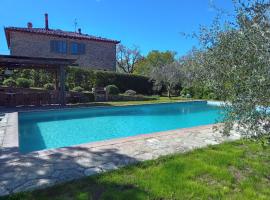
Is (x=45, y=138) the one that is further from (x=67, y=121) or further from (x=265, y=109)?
(x=265, y=109)

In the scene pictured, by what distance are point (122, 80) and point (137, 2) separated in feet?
26.0

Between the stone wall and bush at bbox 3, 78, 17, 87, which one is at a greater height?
the stone wall

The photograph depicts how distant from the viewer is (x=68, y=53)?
27.1 metres

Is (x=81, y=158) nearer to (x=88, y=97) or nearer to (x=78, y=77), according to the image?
(x=88, y=97)

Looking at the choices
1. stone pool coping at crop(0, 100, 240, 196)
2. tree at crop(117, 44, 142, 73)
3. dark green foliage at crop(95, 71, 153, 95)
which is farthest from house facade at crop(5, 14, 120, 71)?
stone pool coping at crop(0, 100, 240, 196)

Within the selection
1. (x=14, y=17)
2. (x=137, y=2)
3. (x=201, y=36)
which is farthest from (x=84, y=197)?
(x=14, y=17)

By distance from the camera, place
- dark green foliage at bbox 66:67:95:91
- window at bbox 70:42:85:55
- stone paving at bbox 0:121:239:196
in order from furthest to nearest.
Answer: window at bbox 70:42:85:55
dark green foliage at bbox 66:67:95:91
stone paving at bbox 0:121:239:196

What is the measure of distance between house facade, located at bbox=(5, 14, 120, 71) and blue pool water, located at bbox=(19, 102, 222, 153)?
33.1 ft

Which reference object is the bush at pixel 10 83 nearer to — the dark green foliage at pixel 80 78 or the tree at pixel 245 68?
the dark green foliage at pixel 80 78

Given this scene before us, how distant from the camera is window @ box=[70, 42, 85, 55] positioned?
1075 inches

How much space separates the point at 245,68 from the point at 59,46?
983 inches

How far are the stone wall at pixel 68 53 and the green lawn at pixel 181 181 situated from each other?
23.0 meters

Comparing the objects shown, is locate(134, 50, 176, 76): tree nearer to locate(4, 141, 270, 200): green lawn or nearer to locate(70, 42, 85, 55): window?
locate(70, 42, 85, 55): window

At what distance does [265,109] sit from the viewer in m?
3.62
